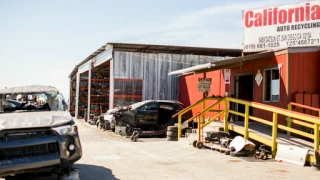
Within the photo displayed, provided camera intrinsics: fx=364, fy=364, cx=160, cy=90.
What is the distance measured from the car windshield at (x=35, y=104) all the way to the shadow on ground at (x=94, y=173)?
5.22ft

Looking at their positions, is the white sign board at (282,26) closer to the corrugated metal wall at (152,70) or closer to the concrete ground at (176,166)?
the concrete ground at (176,166)

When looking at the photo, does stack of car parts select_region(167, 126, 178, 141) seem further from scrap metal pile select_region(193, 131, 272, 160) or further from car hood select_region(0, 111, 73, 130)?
car hood select_region(0, 111, 73, 130)

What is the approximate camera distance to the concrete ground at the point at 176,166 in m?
8.30

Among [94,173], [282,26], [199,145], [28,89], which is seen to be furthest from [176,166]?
[282,26]

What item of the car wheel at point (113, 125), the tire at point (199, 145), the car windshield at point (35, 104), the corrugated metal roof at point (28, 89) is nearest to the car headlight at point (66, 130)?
the car windshield at point (35, 104)

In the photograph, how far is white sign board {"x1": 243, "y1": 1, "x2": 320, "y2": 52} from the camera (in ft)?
43.9

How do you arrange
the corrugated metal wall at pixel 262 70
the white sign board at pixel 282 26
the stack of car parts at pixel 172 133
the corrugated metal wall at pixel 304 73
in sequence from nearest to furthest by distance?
the corrugated metal wall at pixel 304 73, the corrugated metal wall at pixel 262 70, the white sign board at pixel 282 26, the stack of car parts at pixel 172 133

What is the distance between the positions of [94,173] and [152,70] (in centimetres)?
1708

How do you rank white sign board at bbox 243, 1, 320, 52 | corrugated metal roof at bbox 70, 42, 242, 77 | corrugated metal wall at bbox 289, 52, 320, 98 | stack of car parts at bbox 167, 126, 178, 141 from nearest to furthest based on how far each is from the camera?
corrugated metal wall at bbox 289, 52, 320, 98 < white sign board at bbox 243, 1, 320, 52 < stack of car parts at bbox 167, 126, 178, 141 < corrugated metal roof at bbox 70, 42, 242, 77

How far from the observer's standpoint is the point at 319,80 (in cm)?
1334

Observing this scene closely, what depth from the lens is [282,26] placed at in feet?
46.6

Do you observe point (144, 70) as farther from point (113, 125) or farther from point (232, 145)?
point (232, 145)

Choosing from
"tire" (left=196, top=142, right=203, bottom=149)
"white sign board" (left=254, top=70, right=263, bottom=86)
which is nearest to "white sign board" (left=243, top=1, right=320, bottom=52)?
"white sign board" (left=254, top=70, right=263, bottom=86)

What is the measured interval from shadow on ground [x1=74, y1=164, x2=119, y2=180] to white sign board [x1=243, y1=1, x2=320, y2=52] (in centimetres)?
873
